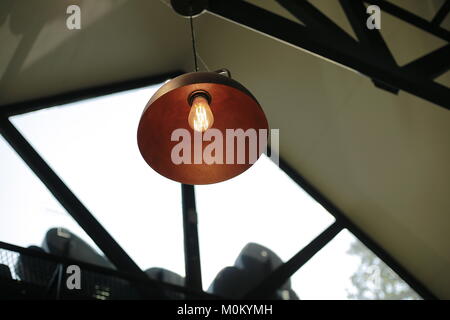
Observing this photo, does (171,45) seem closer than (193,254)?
No

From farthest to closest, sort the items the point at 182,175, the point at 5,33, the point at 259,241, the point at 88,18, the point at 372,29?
the point at 259,241, the point at 88,18, the point at 5,33, the point at 372,29, the point at 182,175

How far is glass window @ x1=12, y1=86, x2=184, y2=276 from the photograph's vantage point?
508 centimetres

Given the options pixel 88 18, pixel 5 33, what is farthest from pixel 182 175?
pixel 88 18

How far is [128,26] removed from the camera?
525 cm

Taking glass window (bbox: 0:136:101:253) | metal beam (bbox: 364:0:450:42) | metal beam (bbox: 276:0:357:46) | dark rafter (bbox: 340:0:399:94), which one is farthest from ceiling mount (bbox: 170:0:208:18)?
glass window (bbox: 0:136:101:253)

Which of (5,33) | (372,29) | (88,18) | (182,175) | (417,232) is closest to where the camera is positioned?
(182,175)

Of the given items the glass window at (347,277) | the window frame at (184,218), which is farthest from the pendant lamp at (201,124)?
the glass window at (347,277)

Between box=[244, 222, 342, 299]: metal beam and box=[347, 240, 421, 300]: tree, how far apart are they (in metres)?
0.32

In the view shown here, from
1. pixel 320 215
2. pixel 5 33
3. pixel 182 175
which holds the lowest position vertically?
pixel 182 175

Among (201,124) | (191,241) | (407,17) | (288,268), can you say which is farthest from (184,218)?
(201,124)

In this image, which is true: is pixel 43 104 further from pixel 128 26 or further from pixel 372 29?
pixel 372 29

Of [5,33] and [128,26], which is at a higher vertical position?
[128,26]

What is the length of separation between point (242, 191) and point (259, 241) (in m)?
0.60

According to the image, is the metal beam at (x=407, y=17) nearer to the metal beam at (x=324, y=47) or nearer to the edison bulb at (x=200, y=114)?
the metal beam at (x=324, y=47)
